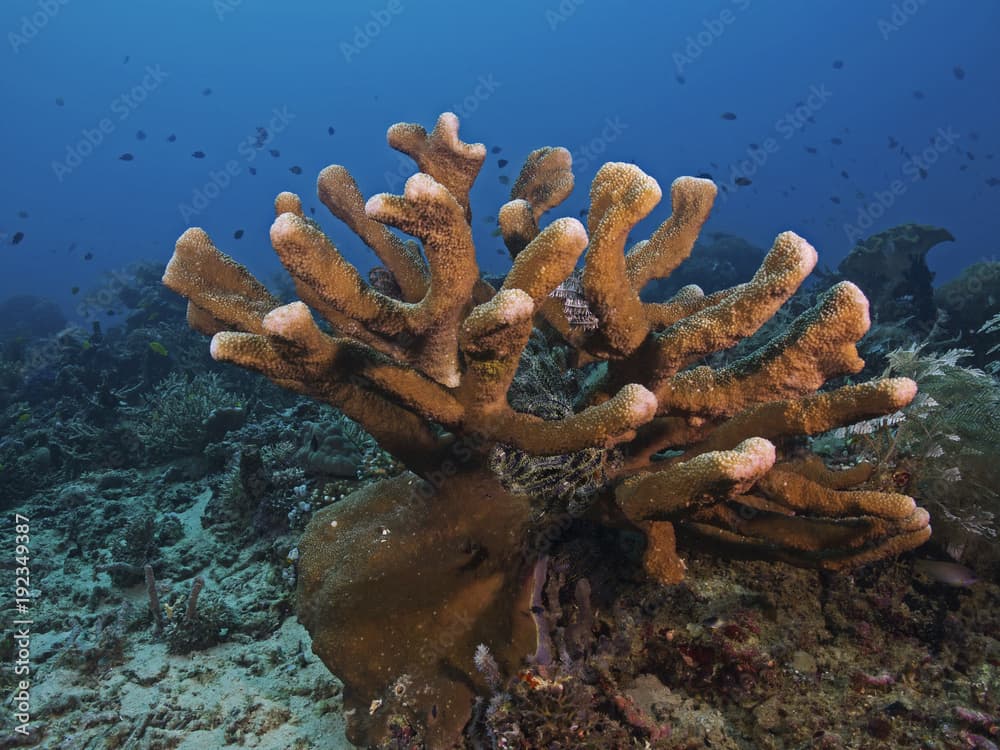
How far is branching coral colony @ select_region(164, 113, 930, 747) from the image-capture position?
1970 millimetres

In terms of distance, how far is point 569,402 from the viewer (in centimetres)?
281

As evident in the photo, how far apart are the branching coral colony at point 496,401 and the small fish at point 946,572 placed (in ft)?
3.26

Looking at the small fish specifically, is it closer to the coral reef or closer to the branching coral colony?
the branching coral colony

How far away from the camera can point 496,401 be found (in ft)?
7.41

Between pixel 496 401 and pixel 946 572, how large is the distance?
2.87 m

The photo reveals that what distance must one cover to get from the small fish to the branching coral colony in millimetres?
994

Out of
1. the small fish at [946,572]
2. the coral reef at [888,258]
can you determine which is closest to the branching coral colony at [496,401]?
the small fish at [946,572]

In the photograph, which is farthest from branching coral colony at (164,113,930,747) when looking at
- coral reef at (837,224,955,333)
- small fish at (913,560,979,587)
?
coral reef at (837,224,955,333)

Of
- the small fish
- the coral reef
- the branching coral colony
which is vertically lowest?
the coral reef

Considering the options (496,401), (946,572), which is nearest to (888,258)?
(946,572)

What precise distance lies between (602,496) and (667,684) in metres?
1.08

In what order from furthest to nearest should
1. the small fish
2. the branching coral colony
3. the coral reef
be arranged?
the coral reef
the small fish
the branching coral colony

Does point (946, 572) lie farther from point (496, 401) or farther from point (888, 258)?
point (888, 258)

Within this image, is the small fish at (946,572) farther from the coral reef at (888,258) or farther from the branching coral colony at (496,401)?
the coral reef at (888,258)
